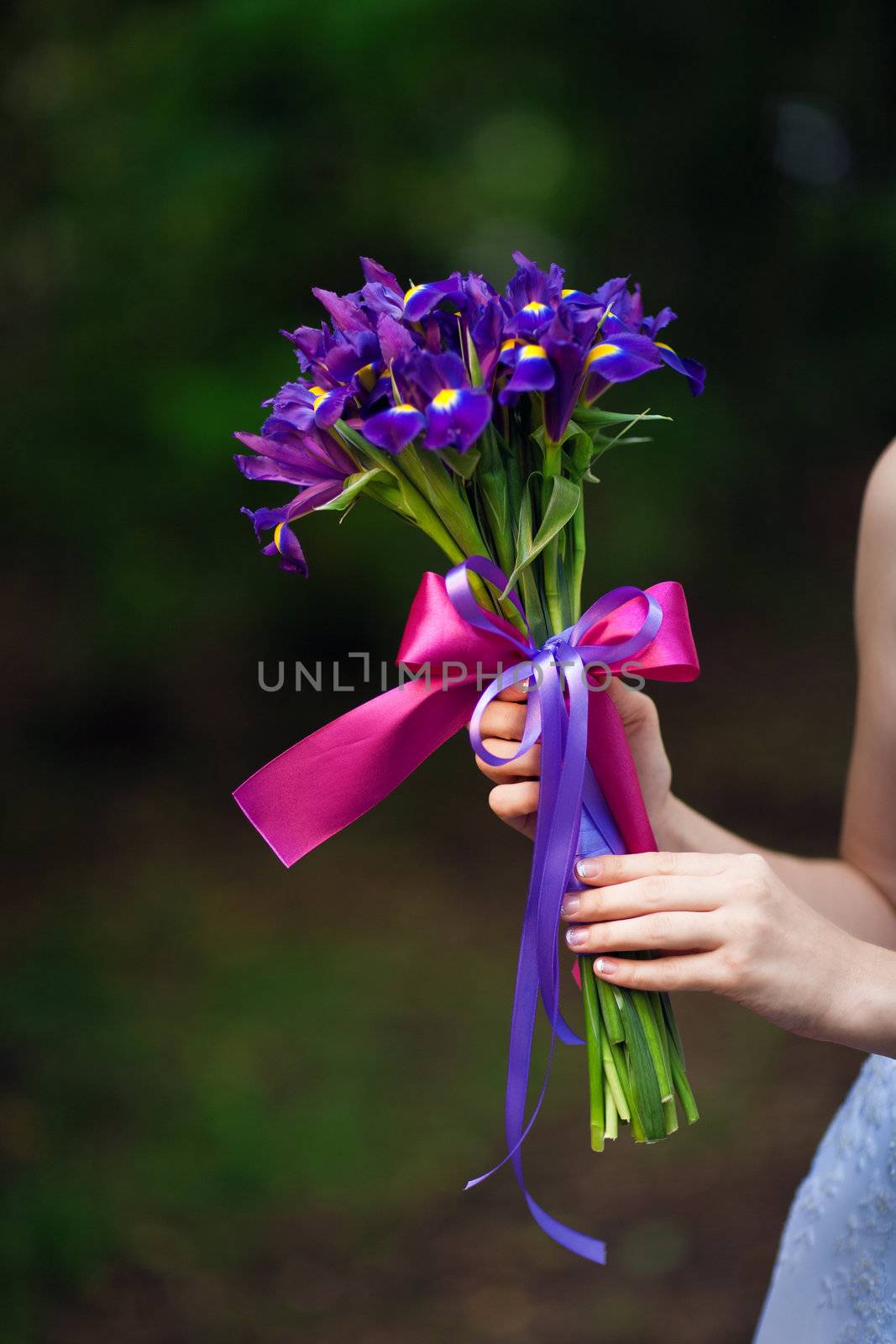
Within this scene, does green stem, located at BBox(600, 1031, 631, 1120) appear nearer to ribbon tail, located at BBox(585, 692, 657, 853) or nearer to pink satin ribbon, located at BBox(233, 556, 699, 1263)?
pink satin ribbon, located at BBox(233, 556, 699, 1263)

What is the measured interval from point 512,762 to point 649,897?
0.17 m

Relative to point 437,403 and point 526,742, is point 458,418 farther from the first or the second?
point 526,742

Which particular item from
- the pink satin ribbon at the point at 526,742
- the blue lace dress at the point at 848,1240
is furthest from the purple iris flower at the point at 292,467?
the blue lace dress at the point at 848,1240

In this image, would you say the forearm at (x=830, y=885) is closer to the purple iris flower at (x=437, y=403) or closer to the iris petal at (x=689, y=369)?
the iris petal at (x=689, y=369)

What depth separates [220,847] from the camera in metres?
4.39

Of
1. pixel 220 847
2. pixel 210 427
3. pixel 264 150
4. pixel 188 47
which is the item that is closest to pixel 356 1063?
pixel 220 847

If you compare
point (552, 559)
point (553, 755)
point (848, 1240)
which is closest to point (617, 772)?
point (553, 755)

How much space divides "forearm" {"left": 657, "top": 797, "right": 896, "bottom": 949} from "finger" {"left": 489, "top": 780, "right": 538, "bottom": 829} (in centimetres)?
29

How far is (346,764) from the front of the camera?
3.59ft

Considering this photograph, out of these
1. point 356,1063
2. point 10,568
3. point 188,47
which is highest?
point 188,47

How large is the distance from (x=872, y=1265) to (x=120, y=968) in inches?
111

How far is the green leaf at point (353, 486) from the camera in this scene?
0.94m

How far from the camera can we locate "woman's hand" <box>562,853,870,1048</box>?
3.04ft

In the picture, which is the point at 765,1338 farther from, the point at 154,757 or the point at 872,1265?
the point at 154,757
